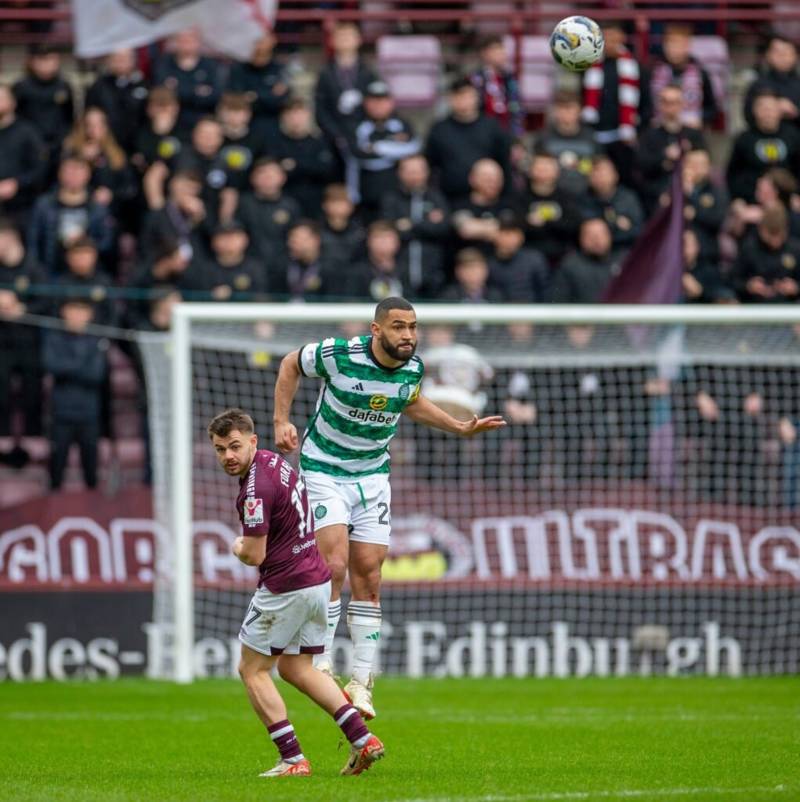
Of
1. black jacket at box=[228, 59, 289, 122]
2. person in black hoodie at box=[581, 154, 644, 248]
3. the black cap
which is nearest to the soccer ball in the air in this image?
person in black hoodie at box=[581, 154, 644, 248]

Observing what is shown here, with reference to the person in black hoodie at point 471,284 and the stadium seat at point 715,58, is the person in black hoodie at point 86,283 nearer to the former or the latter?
the person in black hoodie at point 471,284

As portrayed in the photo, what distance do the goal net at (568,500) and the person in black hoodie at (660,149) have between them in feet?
10.1

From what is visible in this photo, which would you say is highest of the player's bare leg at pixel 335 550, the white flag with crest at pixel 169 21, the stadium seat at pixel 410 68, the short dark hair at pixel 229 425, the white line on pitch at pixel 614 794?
the white flag with crest at pixel 169 21

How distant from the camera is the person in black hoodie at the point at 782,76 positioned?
20.1 metres

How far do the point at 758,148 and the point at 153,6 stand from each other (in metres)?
6.93

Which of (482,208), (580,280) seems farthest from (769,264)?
(482,208)

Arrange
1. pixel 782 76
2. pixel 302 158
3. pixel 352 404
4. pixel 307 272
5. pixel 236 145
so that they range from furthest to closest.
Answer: pixel 782 76
pixel 302 158
pixel 236 145
pixel 307 272
pixel 352 404

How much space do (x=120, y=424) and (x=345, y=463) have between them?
23.6 feet

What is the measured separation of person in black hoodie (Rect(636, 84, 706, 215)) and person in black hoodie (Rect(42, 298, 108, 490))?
645 centimetres

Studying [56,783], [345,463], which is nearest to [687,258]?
[345,463]

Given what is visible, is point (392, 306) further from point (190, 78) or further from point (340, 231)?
point (190, 78)

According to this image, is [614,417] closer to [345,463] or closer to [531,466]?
[531,466]

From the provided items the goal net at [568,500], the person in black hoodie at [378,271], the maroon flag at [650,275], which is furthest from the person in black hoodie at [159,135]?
the maroon flag at [650,275]

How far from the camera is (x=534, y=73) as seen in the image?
2153 centimetres
